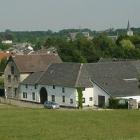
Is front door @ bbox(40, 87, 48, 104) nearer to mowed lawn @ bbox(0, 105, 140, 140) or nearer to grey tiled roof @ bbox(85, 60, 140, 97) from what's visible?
grey tiled roof @ bbox(85, 60, 140, 97)

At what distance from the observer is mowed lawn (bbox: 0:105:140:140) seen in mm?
26062

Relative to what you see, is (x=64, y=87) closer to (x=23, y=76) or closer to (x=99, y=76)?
(x=99, y=76)

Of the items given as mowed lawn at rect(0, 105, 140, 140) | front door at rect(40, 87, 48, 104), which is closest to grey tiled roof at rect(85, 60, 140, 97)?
front door at rect(40, 87, 48, 104)

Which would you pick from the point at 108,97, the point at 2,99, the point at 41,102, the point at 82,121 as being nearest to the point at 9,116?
the point at 82,121

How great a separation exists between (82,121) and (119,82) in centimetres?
2272

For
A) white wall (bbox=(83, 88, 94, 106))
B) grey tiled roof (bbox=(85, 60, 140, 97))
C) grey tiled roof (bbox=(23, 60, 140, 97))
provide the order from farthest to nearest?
1. white wall (bbox=(83, 88, 94, 106))
2. grey tiled roof (bbox=(23, 60, 140, 97))
3. grey tiled roof (bbox=(85, 60, 140, 97))

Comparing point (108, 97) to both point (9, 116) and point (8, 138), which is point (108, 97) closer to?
point (9, 116)

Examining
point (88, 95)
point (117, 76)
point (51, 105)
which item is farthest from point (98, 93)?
point (51, 105)

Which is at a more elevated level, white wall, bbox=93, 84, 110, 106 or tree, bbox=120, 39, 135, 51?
tree, bbox=120, 39, 135, 51

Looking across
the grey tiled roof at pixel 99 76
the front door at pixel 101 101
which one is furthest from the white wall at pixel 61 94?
the front door at pixel 101 101

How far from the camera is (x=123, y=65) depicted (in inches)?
2410

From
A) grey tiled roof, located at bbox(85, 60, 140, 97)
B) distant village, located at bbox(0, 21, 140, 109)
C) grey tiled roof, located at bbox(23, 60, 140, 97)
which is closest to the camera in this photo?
grey tiled roof, located at bbox(85, 60, 140, 97)

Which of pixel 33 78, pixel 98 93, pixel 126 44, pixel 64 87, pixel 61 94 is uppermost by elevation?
pixel 126 44

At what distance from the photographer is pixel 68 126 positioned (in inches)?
1240
